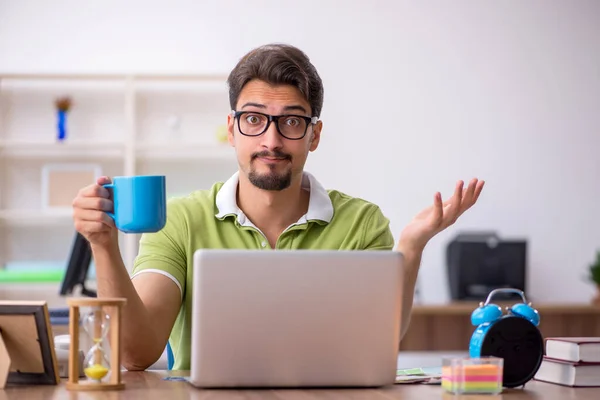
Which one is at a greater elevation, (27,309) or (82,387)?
(27,309)

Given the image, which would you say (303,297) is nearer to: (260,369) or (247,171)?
(260,369)

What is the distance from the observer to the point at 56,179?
5422 millimetres

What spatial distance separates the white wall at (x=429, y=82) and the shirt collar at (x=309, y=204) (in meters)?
3.44

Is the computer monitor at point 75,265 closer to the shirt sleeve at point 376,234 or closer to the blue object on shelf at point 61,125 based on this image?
the shirt sleeve at point 376,234

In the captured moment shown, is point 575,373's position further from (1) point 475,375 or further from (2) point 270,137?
(2) point 270,137

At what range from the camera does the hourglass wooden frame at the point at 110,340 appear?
1.43m

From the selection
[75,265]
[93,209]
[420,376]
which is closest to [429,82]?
[75,265]

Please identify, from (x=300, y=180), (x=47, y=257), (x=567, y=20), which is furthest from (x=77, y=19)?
(x=300, y=180)

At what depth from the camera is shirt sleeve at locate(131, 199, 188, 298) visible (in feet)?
6.68

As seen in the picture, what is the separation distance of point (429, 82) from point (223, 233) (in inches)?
152

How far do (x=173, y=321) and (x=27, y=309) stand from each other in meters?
0.52

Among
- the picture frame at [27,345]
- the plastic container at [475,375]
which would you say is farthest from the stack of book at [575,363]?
the picture frame at [27,345]

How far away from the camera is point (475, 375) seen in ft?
4.81

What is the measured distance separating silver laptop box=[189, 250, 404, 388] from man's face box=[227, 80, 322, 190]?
0.74 metres
